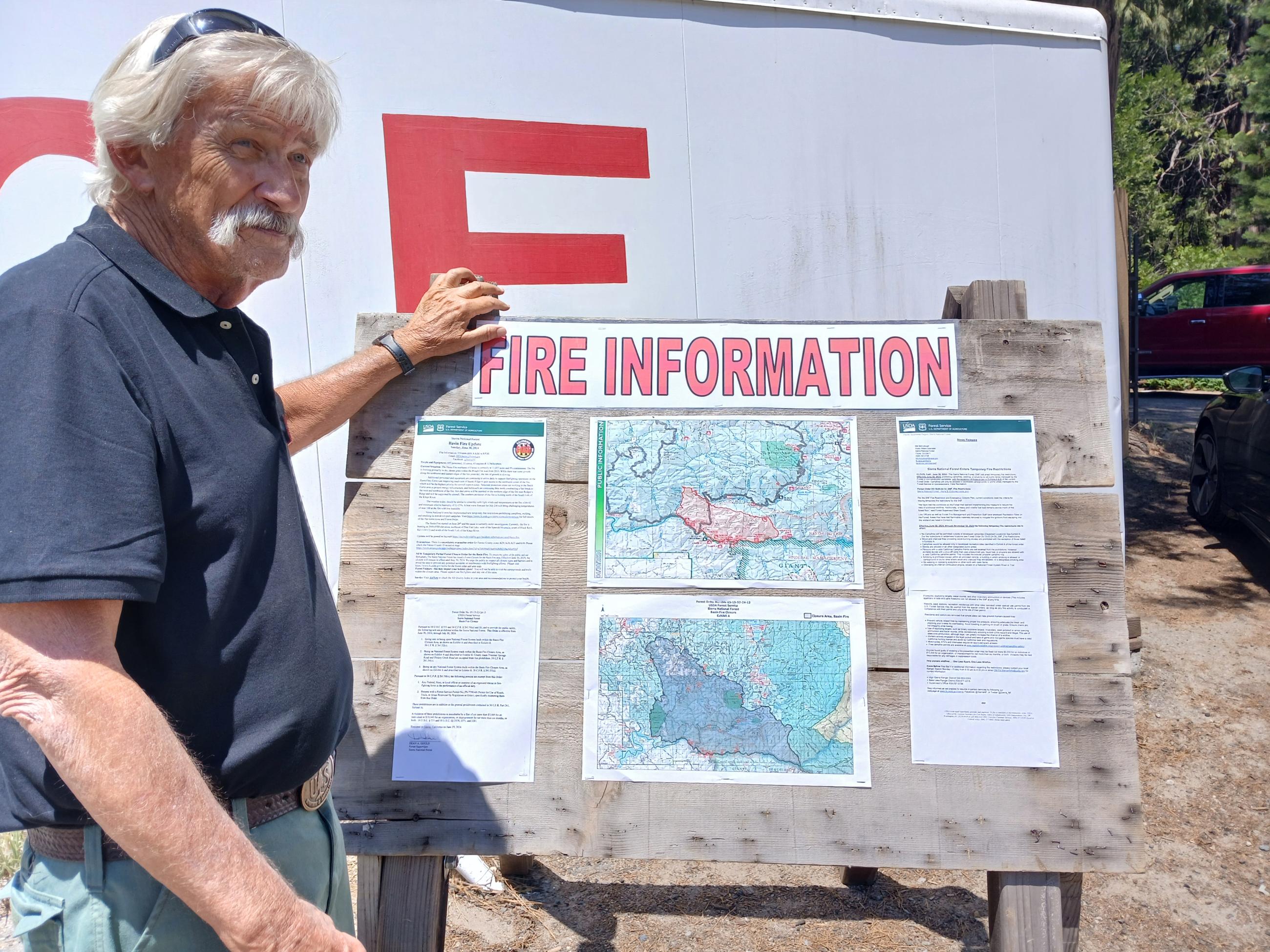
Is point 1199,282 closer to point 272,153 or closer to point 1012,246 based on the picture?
point 1012,246

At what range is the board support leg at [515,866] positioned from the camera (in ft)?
9.77

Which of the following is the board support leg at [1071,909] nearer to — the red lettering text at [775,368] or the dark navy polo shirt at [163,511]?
the red lettering text at [775,368]

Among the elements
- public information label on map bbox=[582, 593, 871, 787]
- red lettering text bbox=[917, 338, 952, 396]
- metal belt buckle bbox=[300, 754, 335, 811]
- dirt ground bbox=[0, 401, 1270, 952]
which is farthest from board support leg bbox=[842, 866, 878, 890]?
metal belt buckle bbox=[300, 754, 335, 811]

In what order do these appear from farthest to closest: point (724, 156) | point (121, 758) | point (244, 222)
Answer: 1. point (724, 156)
2. point (244, 222)
3. point (121, 758)

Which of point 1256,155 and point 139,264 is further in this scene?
point 1256,155

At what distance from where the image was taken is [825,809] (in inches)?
69.9

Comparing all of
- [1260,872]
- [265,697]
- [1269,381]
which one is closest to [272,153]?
[265,697]

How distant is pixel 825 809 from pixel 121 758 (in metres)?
1.26

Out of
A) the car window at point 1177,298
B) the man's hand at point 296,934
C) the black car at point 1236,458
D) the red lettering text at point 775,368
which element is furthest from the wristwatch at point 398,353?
the car window at point 1177,298

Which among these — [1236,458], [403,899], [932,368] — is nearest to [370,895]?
[403,899]

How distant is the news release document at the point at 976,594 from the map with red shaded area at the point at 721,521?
0.29 m

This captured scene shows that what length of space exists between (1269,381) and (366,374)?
5.60 m

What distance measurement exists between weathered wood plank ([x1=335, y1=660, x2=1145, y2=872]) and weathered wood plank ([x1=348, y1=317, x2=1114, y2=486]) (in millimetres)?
464

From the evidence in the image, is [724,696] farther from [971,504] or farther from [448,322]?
[448,322]
